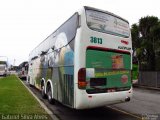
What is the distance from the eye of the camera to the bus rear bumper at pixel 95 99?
327 inches

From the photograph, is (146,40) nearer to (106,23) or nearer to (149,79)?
(149,79)

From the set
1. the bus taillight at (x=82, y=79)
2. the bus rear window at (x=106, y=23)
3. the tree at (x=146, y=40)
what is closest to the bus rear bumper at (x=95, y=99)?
the bus taillight at (x=82, y=79)

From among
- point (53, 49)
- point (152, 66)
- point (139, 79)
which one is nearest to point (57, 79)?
point (53, 49)

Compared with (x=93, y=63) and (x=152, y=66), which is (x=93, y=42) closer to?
(x=93, y=63)

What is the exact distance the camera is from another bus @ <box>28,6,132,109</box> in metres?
8.47

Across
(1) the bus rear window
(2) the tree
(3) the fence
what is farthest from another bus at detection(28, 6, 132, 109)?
(2) the tree

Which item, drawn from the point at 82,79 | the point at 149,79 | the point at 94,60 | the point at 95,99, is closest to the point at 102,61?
the point at 94,60

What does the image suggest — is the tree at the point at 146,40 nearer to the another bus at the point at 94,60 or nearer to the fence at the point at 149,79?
the fence at the point at 149,79

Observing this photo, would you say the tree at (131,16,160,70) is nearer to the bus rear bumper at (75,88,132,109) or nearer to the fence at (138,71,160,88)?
the fence at (138,71,160,88)

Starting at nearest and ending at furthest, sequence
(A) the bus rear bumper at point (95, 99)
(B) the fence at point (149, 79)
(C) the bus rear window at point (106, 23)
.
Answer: (A) the bus rear bumper at point (95, 99)
(C) the bus rear window at point (106, 23)
(B) the fence at point (149, 79)

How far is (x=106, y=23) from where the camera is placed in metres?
9.43

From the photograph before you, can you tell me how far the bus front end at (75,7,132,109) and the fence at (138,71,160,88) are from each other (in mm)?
17467

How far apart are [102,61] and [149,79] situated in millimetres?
20167

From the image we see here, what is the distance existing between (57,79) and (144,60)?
73.8ft
